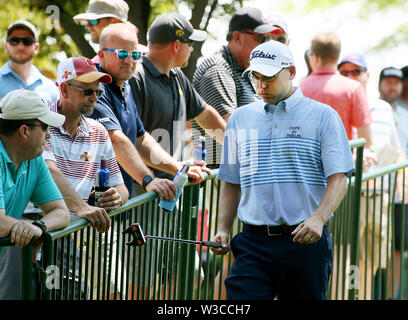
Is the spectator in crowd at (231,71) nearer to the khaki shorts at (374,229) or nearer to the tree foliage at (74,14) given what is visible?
the khaki shorts at (374,229)

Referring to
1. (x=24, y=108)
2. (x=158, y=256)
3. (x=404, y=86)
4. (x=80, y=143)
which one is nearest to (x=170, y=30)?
(x=80, y=143)

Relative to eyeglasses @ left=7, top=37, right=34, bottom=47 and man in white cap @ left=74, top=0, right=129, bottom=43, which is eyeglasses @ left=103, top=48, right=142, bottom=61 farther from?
eyeglasses @ left=7, top=37, right=34, bottom=47

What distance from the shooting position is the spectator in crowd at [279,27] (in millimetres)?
7598

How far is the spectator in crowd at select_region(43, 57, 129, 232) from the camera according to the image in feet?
16.7

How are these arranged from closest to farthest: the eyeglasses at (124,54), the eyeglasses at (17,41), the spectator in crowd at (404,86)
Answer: the eyeglasses at (124,54) < the eyeglasses at (17,41) < the spectator in crowd at (404,86)

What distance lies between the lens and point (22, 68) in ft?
26.5

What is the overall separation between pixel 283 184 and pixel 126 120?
1534 millimetres

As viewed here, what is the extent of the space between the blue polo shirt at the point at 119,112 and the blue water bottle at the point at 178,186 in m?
0.55

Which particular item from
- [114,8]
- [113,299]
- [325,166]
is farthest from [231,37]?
[113,299]

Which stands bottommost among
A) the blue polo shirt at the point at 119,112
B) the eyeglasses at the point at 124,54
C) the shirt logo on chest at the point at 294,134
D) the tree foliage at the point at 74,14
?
the shirt logo on chest at the point at 294,134

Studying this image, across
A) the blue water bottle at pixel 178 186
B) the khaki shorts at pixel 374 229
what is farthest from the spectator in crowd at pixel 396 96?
the blue water bottle at pixel 178 186

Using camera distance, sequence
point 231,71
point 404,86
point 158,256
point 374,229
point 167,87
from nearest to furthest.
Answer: point 158,256 < point 167,87 < point 231,71 < point 374,229 < point 404,86

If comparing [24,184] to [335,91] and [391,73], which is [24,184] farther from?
[391,73]
